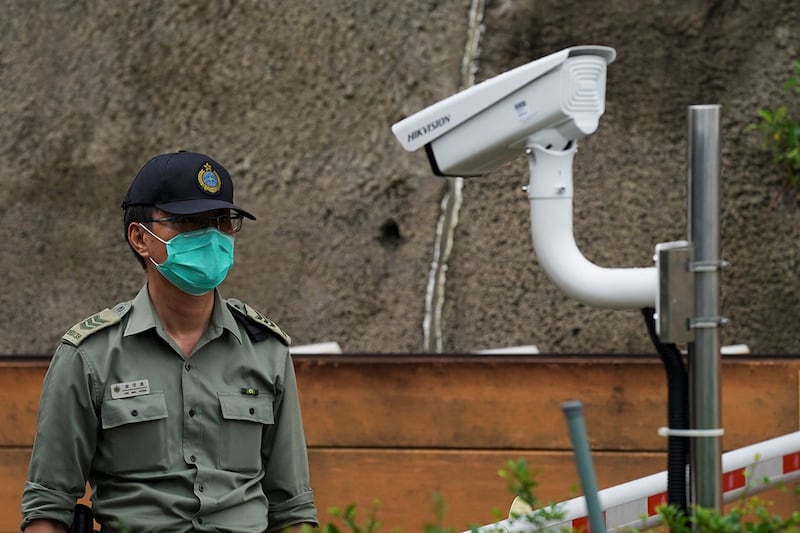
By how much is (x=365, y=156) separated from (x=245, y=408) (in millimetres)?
3232

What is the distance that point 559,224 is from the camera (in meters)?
2.26

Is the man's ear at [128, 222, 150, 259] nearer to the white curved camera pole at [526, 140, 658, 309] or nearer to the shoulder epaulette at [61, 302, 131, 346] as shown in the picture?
the shoulder epaulette at [61, 302, 131, 346]

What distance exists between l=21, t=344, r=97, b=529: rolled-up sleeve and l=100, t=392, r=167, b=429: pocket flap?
26 millimetres

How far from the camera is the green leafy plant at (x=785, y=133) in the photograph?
5055 mm

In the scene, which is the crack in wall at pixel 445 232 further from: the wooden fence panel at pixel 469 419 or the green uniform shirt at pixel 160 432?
the green uniform shirt at pixel 160 432

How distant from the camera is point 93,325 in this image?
2359 mm

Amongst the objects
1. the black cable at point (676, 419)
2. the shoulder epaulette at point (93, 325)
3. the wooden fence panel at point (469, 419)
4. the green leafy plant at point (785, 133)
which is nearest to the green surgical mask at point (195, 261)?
the shoulder epaulette at point (93, 325)

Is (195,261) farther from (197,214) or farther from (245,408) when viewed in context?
(245,408)

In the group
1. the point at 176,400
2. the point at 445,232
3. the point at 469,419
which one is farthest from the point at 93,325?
the point at 445,232

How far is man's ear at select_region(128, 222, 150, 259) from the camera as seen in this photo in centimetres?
244

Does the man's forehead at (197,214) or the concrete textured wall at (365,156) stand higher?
the concrete textured wall at (365,156)

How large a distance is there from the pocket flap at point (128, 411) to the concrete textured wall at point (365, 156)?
314cm

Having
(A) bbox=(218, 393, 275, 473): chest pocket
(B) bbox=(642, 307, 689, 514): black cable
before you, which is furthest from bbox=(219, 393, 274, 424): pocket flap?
(B) bbox=(642, 307, 689, 514): black cable

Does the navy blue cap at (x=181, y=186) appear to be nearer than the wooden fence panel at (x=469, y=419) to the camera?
Yes
